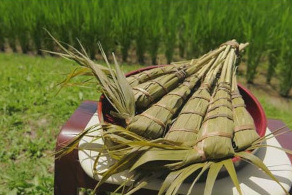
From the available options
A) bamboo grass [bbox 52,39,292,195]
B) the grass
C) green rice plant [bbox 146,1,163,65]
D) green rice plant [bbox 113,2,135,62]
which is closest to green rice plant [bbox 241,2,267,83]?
the grass

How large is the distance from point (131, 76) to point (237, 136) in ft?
1.69

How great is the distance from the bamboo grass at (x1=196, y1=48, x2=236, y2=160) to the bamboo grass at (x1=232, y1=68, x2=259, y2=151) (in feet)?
0.10

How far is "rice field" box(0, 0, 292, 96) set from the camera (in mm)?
3777

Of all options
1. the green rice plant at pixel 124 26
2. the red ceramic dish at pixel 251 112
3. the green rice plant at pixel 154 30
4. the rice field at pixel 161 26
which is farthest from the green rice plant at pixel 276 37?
the red ceramic dish at pixel 251 112

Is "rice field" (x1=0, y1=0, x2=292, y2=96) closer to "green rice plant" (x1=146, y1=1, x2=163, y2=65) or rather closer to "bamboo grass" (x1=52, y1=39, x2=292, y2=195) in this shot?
"green rice plant" (x1=146, y1=1, x2=163, y2=65)

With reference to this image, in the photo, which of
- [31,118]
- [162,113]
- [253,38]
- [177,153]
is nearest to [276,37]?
[253,38]

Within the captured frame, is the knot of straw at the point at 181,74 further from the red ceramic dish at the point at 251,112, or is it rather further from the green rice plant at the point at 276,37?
the green rice plant at the point at 276,37

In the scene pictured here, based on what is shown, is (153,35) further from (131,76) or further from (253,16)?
(131,76)

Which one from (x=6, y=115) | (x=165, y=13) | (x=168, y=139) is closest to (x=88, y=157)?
(x=168, y=139)

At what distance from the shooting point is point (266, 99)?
378cm

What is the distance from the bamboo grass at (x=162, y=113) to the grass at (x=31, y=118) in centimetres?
78

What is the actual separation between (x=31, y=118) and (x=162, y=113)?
190 centimetres

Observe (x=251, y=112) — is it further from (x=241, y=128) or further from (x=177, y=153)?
(x=177, y=153)

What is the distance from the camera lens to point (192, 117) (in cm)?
125
